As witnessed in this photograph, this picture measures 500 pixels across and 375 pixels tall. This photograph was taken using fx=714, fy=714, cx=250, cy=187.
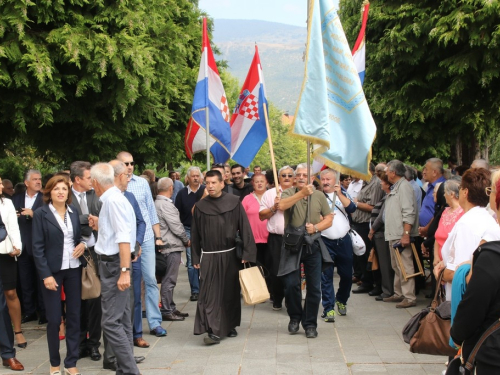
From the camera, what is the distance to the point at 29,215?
9797 mm

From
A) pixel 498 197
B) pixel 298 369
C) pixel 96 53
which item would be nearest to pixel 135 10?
pixel 96 53

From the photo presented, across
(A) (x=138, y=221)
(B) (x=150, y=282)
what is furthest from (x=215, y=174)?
(B) (x=150, y=282)

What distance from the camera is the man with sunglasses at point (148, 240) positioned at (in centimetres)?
862

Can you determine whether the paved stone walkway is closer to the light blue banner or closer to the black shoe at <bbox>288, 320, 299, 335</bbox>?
the black shoe at <bbox>288, 320, 299, 335</bbox>

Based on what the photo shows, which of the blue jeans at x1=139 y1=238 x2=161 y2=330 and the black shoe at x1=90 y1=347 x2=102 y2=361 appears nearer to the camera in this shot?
the black shoe at x1=90 y1=347 x2=102 y2=361

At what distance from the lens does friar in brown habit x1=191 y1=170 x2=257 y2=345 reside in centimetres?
880

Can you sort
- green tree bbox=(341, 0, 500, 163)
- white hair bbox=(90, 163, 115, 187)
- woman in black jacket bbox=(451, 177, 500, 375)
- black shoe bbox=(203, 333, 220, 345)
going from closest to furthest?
woman in black jacket bbox=(451, 177, 500, 375) → white hair bbox=(90, 163, 115, 187) → black shoe bbox=(203, 333, 220, 345) → green tree bbox=(341, 0, 500, 163)

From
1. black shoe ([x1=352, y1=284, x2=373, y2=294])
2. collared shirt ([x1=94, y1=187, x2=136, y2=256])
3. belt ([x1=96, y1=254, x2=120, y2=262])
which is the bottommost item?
black shoe ([x1=352, y1=284, x2=373, y2=294])

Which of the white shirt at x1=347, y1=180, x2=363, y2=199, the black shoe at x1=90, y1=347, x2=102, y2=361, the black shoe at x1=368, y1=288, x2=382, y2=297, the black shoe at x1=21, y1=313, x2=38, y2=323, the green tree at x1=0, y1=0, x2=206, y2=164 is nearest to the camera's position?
the black shoe at x1=90, y1=347, x2=102, y2=361

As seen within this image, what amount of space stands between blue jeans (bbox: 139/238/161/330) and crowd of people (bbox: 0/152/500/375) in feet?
0.05

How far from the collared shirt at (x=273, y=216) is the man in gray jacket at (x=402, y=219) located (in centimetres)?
178

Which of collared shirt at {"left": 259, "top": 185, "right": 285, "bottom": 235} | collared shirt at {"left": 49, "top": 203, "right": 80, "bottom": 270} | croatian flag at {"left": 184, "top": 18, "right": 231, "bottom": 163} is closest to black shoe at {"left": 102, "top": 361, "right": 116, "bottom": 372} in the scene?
collared shirt at {"left": 49, "top": 203, "right": 80, "bottom": 270}

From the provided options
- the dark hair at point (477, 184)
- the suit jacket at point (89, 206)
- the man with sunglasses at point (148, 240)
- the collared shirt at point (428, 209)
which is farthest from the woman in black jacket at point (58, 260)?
the collared shirt at point (428, 209)

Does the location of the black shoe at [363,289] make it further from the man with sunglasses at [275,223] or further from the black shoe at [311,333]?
the black shoe at [311,333]
